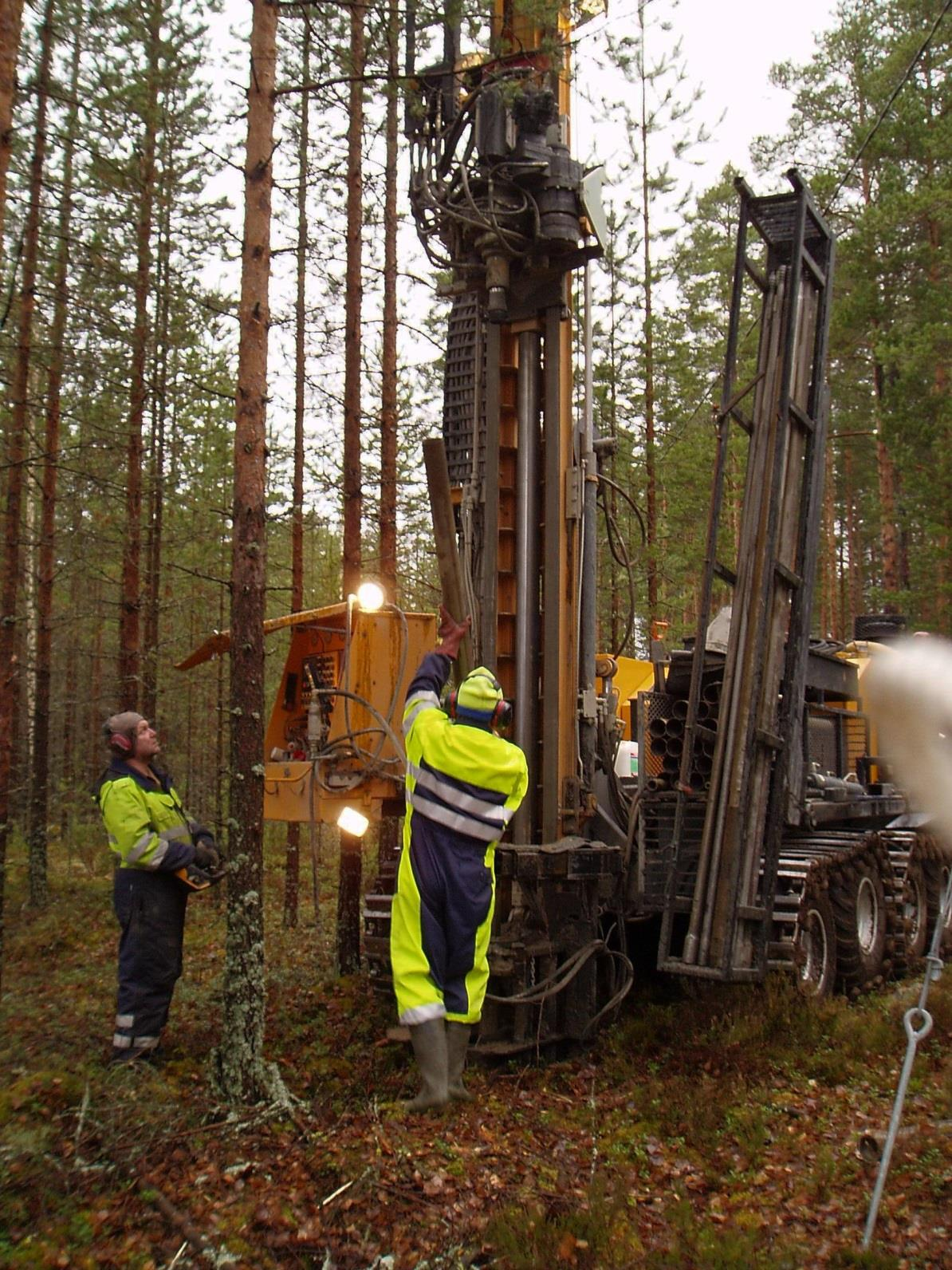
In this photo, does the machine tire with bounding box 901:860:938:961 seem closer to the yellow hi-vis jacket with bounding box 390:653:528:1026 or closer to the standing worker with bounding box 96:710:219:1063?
the yellow hi-vis jacket with bounding box 390:653:528:1026

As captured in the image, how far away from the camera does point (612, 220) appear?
747 inches

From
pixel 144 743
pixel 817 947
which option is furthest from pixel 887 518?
pixel 144 743

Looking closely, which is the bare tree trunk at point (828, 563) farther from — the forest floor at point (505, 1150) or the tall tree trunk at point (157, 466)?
the forest floor at point (505, 1150)

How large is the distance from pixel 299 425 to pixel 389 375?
400 cm

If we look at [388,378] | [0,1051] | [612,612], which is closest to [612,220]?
[612,612]

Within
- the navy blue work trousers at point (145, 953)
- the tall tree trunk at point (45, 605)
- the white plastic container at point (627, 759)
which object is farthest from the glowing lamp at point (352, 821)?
the tall tree trunk at point (45, 605)

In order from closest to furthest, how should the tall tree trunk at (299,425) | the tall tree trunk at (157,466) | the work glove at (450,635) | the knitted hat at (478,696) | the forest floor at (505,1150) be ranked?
the forest floor at (505,1150)
the knitted hat at (478,696)
the work glove at (450,635)
the tall tree trunk at (299,425)
the tall tree trunk at (157,466)

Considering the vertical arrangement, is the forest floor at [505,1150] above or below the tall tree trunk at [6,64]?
below

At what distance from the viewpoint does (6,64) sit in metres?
6.95

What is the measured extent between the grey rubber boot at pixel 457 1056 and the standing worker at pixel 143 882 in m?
1.92

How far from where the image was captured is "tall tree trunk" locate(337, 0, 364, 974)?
9758mm

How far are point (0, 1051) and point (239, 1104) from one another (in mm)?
1646

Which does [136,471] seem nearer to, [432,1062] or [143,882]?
[143,882]

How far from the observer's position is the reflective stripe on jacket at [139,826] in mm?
6582
